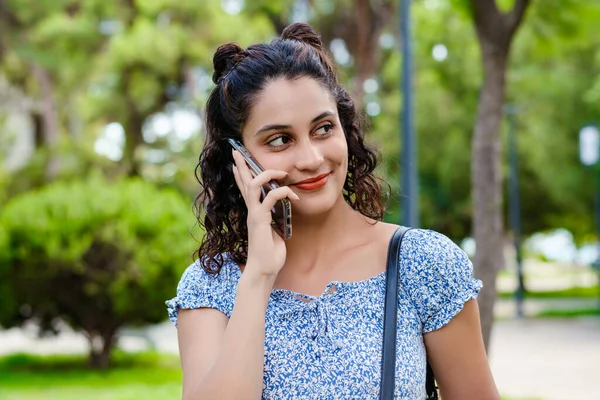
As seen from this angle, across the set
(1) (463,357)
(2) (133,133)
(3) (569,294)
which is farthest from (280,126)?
(3) (569,294)

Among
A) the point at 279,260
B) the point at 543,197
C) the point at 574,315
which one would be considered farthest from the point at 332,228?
the point at 543,197

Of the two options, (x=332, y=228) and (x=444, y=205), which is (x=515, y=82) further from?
(x=332, y=228)

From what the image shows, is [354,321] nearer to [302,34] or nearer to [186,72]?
[302,34]

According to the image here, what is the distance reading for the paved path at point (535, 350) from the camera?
37.0 feet

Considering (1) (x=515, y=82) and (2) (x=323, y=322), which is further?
(1) (x=515, y=82)

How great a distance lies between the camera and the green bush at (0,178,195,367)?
1320cm

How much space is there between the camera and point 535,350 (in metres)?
16.2

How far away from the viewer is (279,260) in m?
2.32

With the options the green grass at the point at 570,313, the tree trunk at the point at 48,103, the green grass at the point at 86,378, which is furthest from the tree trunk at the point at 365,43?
the tree trunk at the point at 48,103

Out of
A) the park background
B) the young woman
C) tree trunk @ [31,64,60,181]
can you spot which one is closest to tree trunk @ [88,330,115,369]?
the park background

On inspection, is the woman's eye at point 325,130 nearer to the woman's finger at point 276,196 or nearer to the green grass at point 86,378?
the woman's finger at point 276,196

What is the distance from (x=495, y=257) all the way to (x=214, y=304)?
4466 millimetres

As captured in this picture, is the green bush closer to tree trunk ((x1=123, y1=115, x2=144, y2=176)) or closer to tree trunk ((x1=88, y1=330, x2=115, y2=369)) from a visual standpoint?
tree trunk ((x1=88, y1=330, x2=115, y2=369))

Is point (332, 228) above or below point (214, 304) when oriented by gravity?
above
